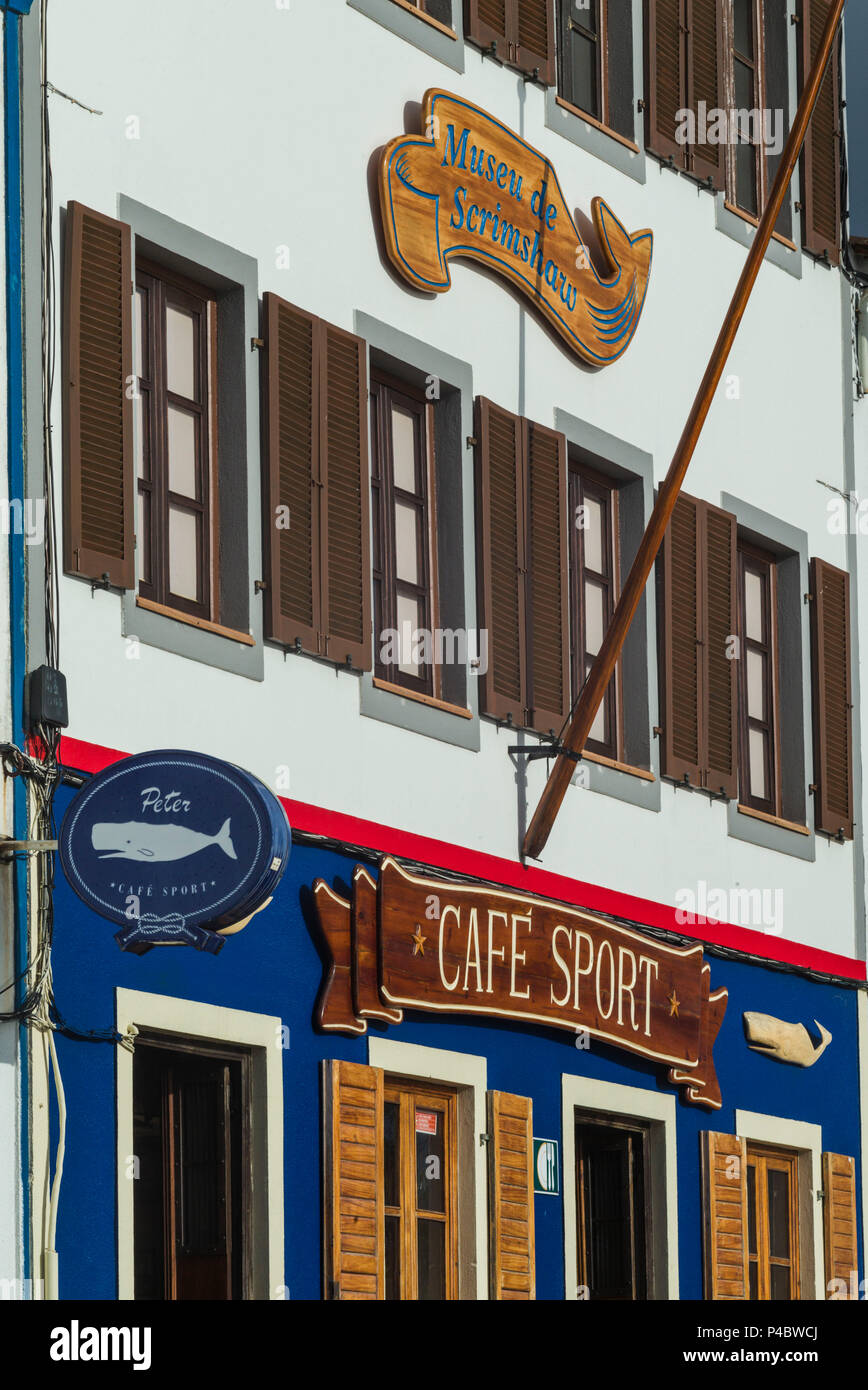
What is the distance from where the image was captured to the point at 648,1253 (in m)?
17.4

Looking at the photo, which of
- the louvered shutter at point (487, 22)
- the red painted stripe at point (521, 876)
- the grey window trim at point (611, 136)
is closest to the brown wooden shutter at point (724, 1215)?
the red painted stripe at point (521, 876)

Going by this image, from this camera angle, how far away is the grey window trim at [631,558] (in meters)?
17.6

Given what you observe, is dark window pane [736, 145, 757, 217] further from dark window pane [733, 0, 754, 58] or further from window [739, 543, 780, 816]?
window [739, 543, 780, 816]

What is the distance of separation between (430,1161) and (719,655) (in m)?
4.16

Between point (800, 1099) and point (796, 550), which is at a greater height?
point (796, 550)

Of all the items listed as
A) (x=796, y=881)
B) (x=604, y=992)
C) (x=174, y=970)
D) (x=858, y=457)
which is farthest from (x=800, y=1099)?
(x=174, y=970)

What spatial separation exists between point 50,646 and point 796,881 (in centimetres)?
698

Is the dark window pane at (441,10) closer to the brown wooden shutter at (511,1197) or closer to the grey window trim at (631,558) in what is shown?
the grey window trim at (631,558)

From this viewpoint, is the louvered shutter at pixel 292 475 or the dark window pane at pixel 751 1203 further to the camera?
the dark window pane at pixel 751 1203

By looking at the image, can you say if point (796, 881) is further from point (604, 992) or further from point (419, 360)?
point (419, 360)

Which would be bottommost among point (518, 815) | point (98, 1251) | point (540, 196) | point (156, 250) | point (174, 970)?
point (98, 1251)

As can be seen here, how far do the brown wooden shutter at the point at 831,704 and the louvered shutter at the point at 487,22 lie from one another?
4.14 metres

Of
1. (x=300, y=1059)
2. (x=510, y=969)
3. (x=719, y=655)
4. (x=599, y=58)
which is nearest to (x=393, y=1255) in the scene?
(x=300, y=1059)

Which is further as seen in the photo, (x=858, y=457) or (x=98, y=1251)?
(x=858, y=457)
